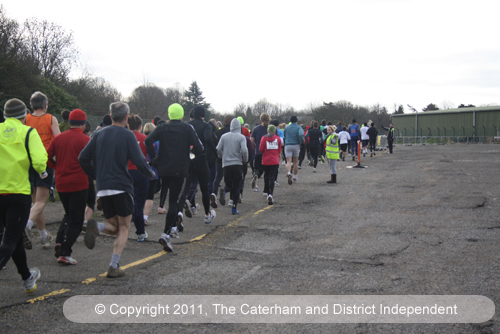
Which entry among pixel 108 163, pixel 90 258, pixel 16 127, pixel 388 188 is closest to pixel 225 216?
pixel 90 258

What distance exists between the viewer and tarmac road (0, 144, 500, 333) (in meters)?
3.96

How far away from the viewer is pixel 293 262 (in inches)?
223

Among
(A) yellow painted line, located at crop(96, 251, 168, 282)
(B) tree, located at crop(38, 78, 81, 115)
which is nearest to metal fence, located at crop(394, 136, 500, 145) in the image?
(B) tree, located at crop(38, 78, 81, 115)

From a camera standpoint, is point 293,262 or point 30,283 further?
point 293,262

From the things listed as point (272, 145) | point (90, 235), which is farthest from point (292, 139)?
point (90, 235)

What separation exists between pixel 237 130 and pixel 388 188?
611 centimetres

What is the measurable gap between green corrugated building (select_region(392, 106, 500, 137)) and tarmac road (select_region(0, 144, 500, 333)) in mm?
53214

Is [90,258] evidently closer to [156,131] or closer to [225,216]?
[156,131]

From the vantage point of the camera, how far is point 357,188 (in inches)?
520

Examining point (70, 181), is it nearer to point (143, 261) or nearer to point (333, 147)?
point (143, 261)

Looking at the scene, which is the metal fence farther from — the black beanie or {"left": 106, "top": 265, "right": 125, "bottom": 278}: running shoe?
{"left": 106, "top": 265, "right": 125, "bottom": 278}: running shoe

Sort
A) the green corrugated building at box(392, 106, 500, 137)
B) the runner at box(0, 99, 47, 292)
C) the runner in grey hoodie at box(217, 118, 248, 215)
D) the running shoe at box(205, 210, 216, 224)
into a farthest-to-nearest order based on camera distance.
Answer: the green corrugated building at box(392, 106, 500, 137) → the runner in grey hoodie at box(217, 118, 248, 215) → the running shoe at box(205, 210, 216, 224) → the runner at box(0, 99, 47, 292)

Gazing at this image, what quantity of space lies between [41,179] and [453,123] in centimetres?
6496

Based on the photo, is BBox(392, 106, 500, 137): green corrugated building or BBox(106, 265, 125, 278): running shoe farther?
BBox(392, 106, 500, 137): green corrugated building
